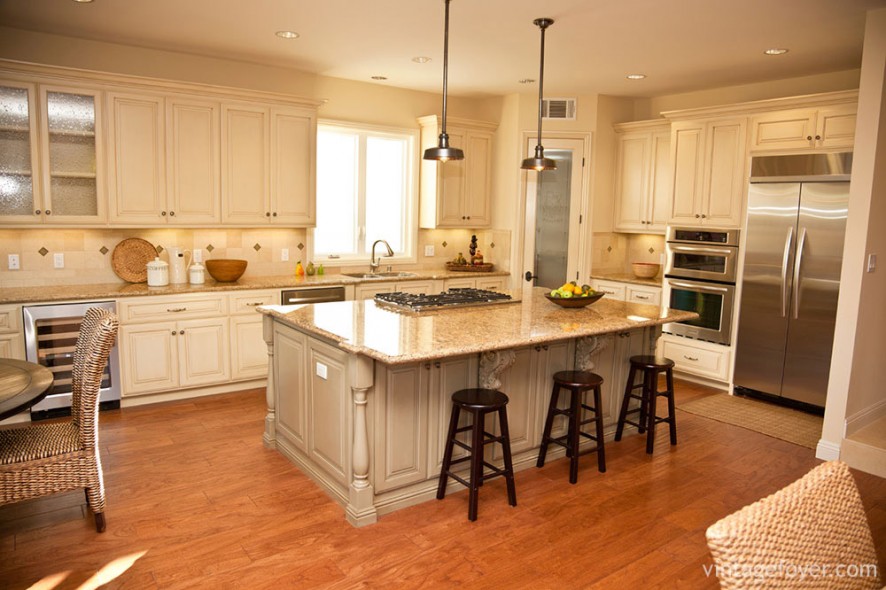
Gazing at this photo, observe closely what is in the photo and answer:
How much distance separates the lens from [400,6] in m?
3.82

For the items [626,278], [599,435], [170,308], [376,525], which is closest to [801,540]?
[376,525]

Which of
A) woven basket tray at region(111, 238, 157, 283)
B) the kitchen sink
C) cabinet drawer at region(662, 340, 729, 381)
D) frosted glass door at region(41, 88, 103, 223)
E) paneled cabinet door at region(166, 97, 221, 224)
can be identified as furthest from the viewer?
the kitchen sink

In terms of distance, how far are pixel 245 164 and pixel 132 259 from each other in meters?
1.20

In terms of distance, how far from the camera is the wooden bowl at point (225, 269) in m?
5.19

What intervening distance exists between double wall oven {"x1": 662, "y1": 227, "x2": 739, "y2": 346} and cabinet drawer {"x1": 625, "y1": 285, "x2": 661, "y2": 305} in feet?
0.53

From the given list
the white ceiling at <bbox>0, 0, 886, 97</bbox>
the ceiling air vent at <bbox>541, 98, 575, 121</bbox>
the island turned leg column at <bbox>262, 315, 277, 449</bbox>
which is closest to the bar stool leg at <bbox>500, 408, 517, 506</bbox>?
the island turned leg column at <bbox>262, 315, 277, 449</bbox>

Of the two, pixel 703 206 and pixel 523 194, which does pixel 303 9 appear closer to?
pixel 523 194

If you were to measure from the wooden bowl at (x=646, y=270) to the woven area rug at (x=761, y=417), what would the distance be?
1423 mm

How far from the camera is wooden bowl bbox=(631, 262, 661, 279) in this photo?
6.34m

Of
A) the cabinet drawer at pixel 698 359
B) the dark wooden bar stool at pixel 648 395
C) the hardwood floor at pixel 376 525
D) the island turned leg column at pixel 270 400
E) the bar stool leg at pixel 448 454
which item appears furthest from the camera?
the cabinet drawer at pixel 698 359

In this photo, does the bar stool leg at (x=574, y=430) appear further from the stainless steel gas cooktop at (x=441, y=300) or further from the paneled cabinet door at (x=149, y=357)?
the paneled cabinet door at (x=149, y=357)

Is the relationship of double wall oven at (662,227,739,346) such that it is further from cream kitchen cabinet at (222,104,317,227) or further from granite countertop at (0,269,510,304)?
cream kitchen cabinet at (222,104,317,227)

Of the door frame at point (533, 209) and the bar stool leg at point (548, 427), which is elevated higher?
the door frame at point (533, 209)

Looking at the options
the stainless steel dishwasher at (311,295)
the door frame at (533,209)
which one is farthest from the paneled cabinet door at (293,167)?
the door frame at (533,209)
